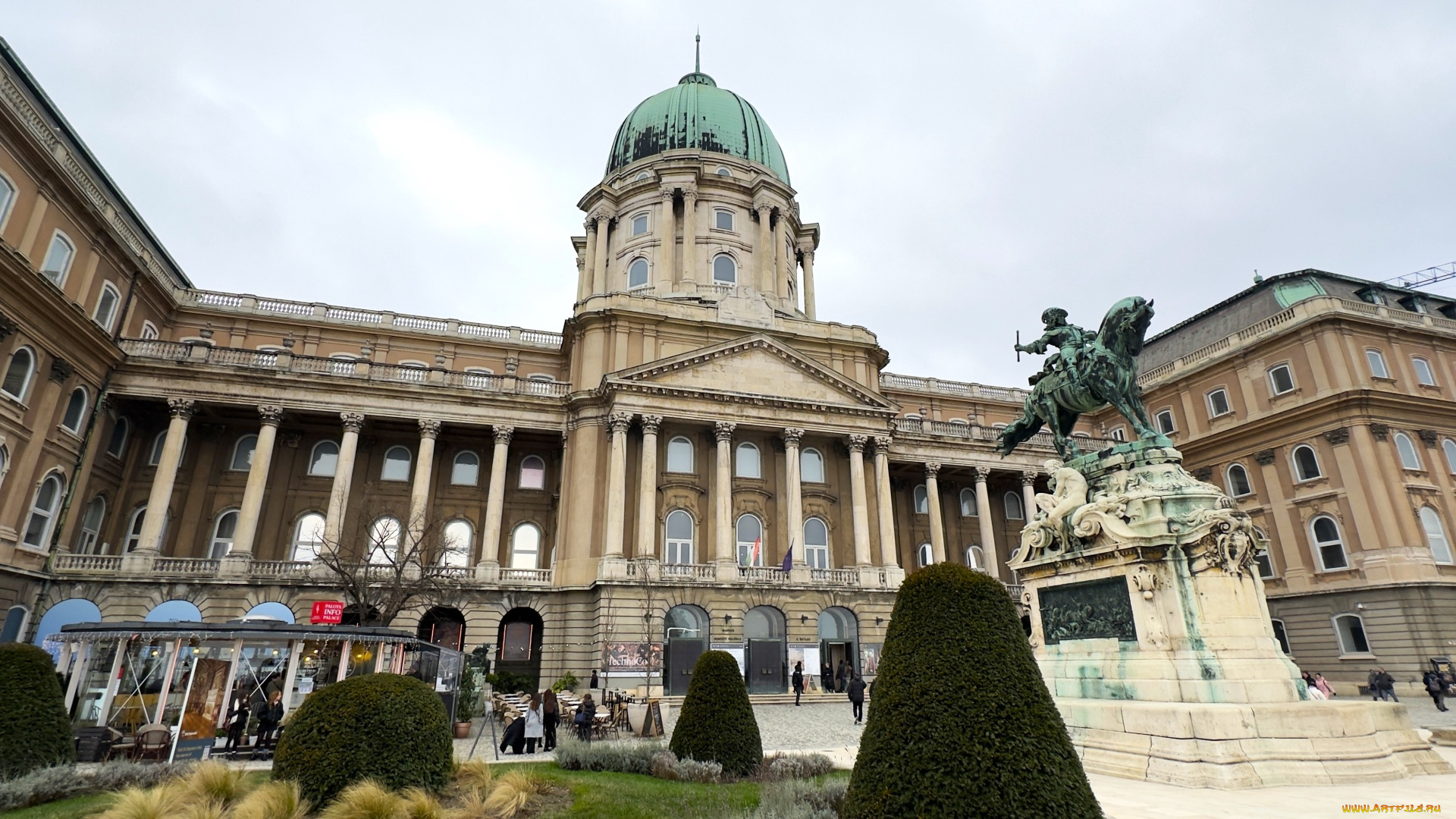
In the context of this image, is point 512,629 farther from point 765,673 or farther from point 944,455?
point 944,455

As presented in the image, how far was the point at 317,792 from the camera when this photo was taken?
8.05m

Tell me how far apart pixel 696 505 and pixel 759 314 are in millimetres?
11358

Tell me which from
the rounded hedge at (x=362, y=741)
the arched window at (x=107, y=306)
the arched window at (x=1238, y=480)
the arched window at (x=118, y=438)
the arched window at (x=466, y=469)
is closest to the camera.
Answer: the rounded hedge at (x=362, y=741)

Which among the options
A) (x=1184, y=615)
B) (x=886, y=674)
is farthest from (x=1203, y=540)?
(x=886, y=674)

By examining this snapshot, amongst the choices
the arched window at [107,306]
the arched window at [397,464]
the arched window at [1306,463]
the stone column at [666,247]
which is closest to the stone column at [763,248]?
the stone column at [666,247]

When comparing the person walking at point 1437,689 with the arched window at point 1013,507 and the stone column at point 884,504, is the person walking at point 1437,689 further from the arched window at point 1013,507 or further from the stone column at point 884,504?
the arched window at point 1013,507

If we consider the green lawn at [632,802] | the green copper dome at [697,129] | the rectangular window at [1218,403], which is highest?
the green copper dome at [697,129]

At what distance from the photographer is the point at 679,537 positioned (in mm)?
33969

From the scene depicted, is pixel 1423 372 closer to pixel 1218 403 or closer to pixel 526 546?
pixel 1218 403

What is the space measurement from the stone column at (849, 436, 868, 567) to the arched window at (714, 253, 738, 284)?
15.0m

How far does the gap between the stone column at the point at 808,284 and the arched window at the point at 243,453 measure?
30655mm

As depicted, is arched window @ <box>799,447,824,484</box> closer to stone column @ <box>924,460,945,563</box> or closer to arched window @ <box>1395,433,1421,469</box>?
stone column @ <box>924,460,945,563</box>

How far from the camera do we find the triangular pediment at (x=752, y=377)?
110 ft

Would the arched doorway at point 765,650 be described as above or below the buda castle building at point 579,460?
below
